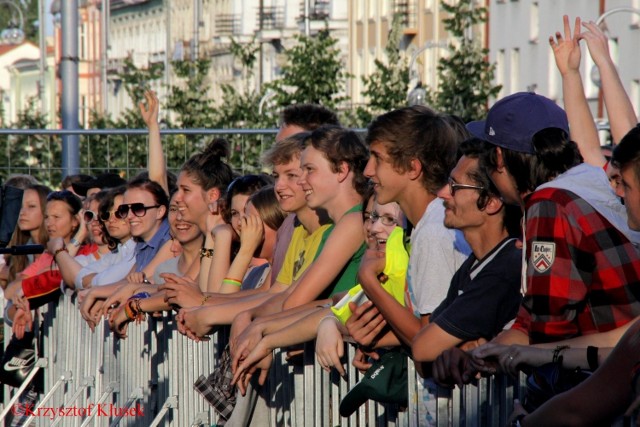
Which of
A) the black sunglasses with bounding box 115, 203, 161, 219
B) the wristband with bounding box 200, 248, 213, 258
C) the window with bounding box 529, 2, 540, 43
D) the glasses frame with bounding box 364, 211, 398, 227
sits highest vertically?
the window with bounding box 529, 2, 540, 43

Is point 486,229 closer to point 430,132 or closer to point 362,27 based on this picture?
point 430,132

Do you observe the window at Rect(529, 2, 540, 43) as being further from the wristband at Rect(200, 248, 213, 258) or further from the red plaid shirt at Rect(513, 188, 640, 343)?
the red plaid shirt at Rect(513, 188, 640, 343)

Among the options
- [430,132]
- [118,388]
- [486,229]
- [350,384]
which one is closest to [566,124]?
[486,229]

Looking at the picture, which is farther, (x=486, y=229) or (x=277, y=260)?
(x=277, y=260)

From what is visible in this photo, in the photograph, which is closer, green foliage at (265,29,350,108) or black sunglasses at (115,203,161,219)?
black sunglasses at (115,203,161,219)

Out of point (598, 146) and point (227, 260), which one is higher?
point (598, 146)

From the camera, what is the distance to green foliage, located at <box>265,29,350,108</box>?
22406 mm

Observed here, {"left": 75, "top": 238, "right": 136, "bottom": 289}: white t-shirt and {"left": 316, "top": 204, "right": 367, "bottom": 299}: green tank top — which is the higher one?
{"left": 316, "top": 204, "right": 367, "bottom": 299}: green tank top

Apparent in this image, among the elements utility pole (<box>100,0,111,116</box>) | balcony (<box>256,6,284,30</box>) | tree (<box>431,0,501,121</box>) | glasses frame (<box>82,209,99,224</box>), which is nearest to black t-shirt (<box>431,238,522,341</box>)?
glasses frame (<box>82,209,99,224</box>)

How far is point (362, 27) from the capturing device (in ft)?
206

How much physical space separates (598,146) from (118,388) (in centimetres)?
426

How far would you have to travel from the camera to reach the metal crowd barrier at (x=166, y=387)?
5.19m

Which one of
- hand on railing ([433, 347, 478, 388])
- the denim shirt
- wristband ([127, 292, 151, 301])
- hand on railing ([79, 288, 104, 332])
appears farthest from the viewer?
the denim shirt

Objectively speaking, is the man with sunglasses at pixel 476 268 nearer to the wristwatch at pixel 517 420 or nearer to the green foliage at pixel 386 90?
the wristwatch at pixel 517 420
